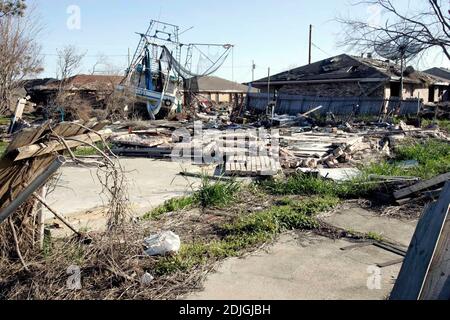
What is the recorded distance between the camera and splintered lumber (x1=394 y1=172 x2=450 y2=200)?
644 centimetres

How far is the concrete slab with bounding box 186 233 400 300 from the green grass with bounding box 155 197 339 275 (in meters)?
0.23

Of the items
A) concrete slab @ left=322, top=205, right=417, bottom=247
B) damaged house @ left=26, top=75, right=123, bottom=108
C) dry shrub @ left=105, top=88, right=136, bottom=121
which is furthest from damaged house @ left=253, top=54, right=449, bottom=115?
concrete slab @ left=322, top=205, right=417, bottom=247

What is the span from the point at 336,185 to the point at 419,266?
479 cm

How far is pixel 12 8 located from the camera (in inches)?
699

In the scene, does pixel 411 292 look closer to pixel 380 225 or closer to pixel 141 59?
pixel 380 225

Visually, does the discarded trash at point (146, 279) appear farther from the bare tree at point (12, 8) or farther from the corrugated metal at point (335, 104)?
the corrugated metal at point (335, 104)

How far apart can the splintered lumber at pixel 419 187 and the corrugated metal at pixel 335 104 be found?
1738 centimetres

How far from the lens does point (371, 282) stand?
152 inches

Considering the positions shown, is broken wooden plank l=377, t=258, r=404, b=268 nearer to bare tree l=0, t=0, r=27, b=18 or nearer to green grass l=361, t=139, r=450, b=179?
green grass l=361, t=139, r=450, b=179
